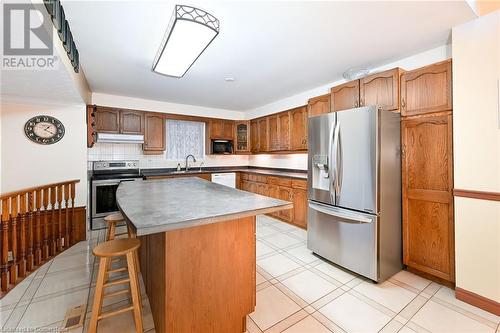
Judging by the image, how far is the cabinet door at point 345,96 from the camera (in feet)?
9.09

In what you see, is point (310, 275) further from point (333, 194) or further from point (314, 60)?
point (314, 60)

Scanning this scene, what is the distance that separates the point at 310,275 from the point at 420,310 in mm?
958

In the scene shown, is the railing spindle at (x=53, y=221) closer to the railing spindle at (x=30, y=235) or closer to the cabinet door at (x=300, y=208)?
the railing spindle at (x=30, y=235)

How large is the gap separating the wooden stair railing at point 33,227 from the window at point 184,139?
6.79 feet

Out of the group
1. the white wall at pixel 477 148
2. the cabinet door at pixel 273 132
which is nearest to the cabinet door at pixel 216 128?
the cabinet door at pixel 273 132

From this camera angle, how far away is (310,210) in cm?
291

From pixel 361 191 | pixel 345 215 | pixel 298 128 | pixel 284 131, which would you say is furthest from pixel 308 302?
pixel 284 131

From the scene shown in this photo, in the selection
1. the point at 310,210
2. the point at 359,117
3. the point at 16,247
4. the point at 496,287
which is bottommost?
the point at 496,287

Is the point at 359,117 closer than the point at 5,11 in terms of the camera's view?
No

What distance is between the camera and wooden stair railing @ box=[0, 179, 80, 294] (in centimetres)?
222

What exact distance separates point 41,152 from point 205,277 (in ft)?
11.1

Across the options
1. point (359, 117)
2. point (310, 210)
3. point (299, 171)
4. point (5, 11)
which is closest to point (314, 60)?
point (359, 117)

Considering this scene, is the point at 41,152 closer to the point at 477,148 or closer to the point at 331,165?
the point at 331,165

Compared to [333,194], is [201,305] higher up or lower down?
lower down
